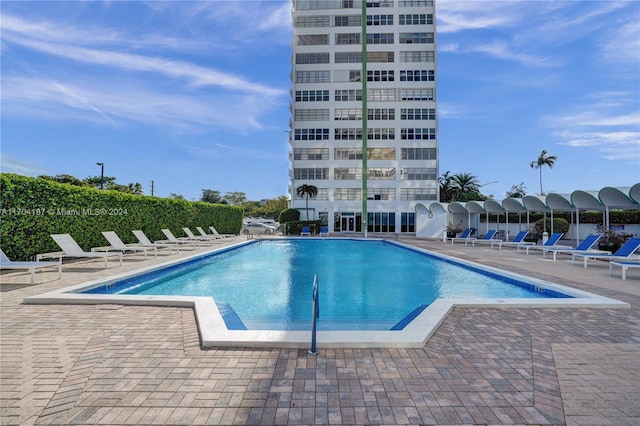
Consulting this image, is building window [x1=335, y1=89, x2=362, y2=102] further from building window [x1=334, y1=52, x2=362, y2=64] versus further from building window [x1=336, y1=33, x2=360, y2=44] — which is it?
building window [x1=336, y1=33, x2=360, y2=44]

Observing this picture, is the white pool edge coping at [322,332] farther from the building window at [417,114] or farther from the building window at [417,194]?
the building window at [417,114]

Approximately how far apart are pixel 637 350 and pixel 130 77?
69.7 ft

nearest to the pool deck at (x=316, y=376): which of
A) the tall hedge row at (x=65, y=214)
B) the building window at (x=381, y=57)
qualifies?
the tall hedge row at (x=65, y=214)

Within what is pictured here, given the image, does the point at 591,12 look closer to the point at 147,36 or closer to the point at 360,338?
the point at 360,338

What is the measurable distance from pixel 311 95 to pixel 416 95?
11.8 m

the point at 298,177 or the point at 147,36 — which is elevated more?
the point at 147,36

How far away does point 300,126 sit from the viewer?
38.4m

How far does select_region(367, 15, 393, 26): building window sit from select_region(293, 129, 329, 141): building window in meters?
13.4

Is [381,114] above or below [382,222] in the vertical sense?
above

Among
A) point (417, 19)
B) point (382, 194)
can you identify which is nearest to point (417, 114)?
point (382, 194)

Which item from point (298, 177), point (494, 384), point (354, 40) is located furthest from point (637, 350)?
point (354, 40)

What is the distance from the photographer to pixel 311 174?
3838 cm

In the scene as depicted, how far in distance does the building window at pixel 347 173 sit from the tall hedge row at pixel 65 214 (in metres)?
22.5

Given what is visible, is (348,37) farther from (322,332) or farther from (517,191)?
(517,191)
